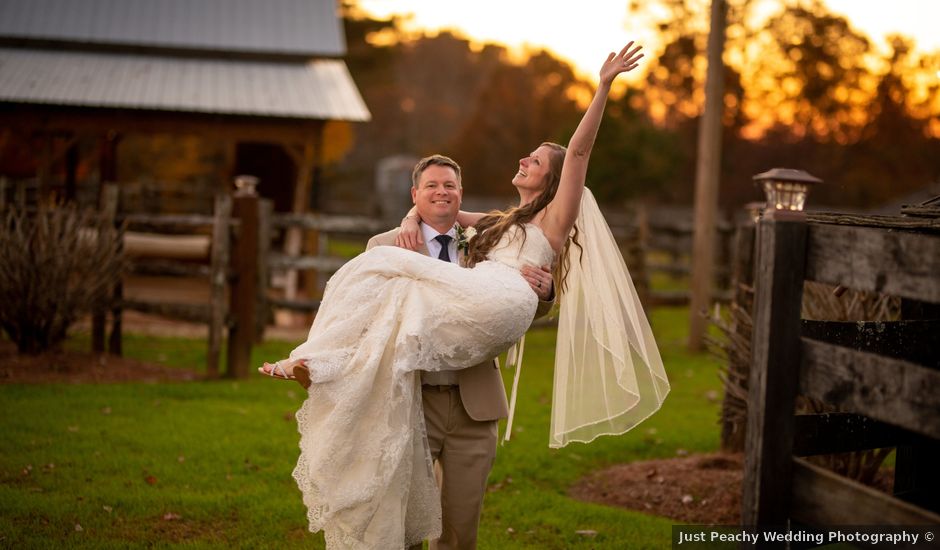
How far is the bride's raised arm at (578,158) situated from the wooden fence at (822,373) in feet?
3.09

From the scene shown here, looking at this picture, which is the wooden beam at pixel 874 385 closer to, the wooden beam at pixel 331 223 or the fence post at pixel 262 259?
the fence post at pixel 262 259

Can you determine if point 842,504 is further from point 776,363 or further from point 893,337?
point 893,337

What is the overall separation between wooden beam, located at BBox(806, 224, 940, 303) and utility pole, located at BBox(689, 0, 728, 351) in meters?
A: 9.14

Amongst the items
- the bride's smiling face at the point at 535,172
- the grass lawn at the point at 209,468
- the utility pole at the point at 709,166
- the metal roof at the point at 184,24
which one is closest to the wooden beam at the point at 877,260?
the bride's smiling face at the point at 535,172

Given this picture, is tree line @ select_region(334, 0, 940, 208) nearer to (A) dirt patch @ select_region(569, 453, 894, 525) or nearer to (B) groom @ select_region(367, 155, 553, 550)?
(A) dirt patch @ select_region(569, 453, 894, 525)

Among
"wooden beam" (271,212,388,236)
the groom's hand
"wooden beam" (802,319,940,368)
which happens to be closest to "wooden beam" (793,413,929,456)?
"wooden beam" (802,319,940,368)

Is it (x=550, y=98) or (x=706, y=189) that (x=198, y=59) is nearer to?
(x=706, y=189)

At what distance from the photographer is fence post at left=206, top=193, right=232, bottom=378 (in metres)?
9.48

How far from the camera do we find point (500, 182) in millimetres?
44062

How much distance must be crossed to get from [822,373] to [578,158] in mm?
1381

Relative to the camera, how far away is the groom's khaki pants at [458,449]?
4207 mm

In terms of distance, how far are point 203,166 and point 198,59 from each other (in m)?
13.0

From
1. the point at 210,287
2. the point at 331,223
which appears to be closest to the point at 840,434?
the point at 210,287

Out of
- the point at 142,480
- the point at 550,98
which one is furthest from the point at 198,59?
the point at 550,98
